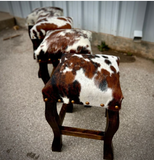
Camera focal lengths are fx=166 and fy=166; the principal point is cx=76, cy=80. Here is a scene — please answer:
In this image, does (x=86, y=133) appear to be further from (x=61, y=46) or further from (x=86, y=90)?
(x=61, y=46)

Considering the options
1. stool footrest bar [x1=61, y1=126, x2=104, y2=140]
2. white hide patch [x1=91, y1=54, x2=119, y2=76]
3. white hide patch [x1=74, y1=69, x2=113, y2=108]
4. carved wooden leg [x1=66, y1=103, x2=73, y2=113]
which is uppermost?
white hide patch [x1=91, y1=54, x2=119, y2=76]

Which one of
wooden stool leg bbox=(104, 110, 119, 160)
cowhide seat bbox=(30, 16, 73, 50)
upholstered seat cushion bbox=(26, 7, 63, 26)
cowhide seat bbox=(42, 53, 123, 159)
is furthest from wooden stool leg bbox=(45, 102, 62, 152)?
upholstered seat cushion bbox=(26, 7, 63, 26)

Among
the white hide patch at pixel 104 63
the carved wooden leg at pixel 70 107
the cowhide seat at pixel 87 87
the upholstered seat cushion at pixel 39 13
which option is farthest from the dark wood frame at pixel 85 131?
the upholstered seat cushion at pixel 39 13

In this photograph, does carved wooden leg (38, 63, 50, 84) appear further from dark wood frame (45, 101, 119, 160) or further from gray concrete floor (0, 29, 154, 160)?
dark wood frame (45, 101, 119, 160)

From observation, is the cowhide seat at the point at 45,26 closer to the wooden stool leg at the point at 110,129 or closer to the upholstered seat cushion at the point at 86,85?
the upholstered seat cushion at the point at 86,85

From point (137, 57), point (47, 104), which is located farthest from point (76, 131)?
point (137, 57)

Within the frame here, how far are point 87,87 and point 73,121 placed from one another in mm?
632

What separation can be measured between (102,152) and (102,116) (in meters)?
0.34

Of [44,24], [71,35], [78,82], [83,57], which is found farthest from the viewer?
[44,24]

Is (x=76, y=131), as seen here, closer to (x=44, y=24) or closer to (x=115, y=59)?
(x=115, y=59)

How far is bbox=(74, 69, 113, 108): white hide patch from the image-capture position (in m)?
0.89

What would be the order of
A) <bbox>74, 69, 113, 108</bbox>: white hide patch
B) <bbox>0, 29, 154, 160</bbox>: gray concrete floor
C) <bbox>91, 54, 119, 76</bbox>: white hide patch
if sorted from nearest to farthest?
<bbox>74, 69, 113, 108</bbox>: white hide patch
<bbox>91, 54, 119, 76</bbox>: white hide patch
<bbox>0, 29, 154, 160</bbox>: gray concrete floor

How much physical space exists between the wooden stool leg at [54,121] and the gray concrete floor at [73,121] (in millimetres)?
65

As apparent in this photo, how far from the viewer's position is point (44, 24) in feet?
5.73
